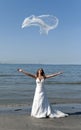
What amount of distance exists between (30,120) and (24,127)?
1415 mm

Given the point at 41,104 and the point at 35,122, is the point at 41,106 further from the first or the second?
the point at 35,122

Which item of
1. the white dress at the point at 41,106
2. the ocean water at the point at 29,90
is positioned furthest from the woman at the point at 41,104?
the ocean water at the point at 29,90

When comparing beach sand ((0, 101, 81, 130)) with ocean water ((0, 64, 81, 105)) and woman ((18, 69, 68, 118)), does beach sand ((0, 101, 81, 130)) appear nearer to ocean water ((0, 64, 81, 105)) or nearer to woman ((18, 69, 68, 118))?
woman ((18, 69, 68, 118))

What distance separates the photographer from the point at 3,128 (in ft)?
36.9

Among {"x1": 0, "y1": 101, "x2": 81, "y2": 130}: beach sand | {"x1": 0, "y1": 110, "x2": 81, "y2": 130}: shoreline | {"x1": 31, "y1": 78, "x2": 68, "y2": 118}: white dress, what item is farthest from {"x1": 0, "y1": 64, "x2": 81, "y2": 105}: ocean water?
{"x1": 0, "y1": 110, "x2": 81, "y2": 130}: shoreline

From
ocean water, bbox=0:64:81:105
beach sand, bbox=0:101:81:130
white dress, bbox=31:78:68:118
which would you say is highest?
white dress, bbox=31:78:68:118

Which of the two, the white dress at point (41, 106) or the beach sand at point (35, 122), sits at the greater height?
the white dress at point (41, 106)

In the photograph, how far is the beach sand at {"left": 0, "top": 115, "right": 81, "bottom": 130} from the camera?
11.4m

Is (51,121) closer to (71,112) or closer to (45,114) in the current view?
(45,114)

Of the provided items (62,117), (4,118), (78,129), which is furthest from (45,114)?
(78,129)

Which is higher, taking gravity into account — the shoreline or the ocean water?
the shoreline

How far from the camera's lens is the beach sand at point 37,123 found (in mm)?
11430

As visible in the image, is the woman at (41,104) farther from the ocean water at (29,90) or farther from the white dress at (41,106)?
the ocean water at (29,90)

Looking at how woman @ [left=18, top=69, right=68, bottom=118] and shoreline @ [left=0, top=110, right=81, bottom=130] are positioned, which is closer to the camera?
shoreline @ [left=0, top=110, right=81, bottom=130]
